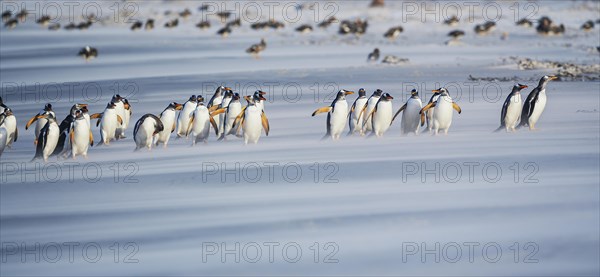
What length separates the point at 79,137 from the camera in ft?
28.9

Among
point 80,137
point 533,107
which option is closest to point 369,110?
point 533,107

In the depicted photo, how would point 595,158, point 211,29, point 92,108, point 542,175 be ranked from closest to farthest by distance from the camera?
1. point 542,175
2. point 595,158
3. point 92,108
4. point 211,29

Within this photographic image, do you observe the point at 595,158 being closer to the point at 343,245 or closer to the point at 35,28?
the point at 343,245

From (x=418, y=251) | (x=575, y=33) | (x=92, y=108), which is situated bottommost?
(x=418, y=251)

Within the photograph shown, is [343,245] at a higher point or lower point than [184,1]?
lower

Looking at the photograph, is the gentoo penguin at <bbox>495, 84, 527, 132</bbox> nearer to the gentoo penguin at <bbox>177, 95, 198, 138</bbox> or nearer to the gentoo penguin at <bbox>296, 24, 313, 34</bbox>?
the gentoo penguin at <bbox>177, 95, 198, 138</bbox>

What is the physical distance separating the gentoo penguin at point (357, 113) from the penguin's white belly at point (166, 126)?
1.85 meters

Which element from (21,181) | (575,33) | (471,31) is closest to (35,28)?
(471,31)

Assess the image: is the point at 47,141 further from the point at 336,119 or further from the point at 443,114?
the point at 443,114

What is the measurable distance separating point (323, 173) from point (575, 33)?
53.8ft

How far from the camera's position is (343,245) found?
6.25m

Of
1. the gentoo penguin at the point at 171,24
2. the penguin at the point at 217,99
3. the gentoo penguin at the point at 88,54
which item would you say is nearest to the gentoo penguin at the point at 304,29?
the gentoo penguin at the point at 171,24

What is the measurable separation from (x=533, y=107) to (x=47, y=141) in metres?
4.93

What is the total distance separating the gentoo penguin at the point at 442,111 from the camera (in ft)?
31.4
